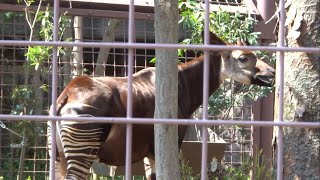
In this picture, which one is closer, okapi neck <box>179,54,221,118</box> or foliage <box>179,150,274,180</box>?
foliage <box>179,150,274,180</box>

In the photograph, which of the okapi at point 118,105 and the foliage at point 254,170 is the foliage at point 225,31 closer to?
the okapi at point 118,105

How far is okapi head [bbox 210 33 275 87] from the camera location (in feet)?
22.6

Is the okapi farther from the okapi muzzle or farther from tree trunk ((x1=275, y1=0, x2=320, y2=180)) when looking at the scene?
tree trunk ((x1=275, y1=0, x2=320, y2=180))

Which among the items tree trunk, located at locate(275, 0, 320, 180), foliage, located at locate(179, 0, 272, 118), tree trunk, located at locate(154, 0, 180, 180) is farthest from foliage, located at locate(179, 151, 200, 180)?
tree trunk, located at locate(154, 0, 180, 180)

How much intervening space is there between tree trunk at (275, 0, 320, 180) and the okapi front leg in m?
2.22

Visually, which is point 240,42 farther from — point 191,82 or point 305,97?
point 305,97

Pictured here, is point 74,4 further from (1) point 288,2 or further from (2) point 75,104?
(1) point 288,2

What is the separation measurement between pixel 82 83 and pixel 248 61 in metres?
1.73

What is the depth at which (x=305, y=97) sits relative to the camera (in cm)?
407

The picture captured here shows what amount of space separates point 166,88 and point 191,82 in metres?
3.30

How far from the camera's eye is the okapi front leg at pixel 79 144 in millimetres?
5945

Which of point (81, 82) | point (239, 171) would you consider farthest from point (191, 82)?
point (81, 82)

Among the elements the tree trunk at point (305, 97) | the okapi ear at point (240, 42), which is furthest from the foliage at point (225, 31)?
the tree trunk at point (305, 97)

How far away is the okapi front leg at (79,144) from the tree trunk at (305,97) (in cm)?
222
